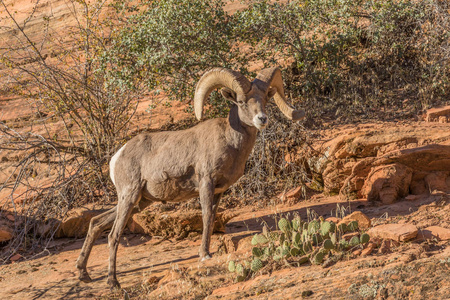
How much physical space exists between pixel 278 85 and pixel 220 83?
1123 mm

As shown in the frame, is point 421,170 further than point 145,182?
Yes

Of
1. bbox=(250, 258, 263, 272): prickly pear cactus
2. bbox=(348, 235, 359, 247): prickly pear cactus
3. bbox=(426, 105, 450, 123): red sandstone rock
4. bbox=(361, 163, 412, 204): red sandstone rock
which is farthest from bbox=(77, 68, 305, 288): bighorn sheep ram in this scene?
bbox=(426, 105, 450, 123): red sandstone rock

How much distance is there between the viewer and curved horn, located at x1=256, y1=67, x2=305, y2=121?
7.33m

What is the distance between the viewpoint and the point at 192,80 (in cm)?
1101

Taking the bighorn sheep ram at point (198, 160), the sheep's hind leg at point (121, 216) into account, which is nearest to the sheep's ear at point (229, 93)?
the bighorn sheep ram at point (198, 160)

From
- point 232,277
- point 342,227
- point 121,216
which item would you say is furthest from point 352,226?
point 121,216

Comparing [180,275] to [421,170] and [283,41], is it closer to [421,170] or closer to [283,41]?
[421,170]

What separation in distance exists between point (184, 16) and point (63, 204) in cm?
Answer: 515

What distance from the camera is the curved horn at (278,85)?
7.33m

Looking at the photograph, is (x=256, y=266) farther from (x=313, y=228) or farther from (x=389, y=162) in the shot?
(x=389, y=162)

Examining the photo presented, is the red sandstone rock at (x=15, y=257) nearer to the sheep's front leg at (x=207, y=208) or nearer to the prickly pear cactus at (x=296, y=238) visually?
the sheep's front leg at (x=207, y=208)

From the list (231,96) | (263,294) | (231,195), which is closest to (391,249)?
(263,294)

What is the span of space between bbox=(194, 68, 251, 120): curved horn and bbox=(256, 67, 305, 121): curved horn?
1.26 ft

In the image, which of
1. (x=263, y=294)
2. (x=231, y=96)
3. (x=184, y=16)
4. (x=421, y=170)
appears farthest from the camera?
(x=184, y=16)
